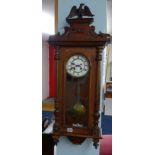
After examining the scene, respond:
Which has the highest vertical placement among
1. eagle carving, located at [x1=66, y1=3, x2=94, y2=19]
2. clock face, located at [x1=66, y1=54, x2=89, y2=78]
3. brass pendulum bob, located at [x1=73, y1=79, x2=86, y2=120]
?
eagle carving, located at [x1=66, y1=3, x2=94, y2=19]

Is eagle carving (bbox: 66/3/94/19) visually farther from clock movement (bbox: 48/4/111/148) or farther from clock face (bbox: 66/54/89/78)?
clock face (bbox: 66/54/89/78)

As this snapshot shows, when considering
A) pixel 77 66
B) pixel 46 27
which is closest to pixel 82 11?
pixel 77 66

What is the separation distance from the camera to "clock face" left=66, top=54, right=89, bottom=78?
1.27 metres

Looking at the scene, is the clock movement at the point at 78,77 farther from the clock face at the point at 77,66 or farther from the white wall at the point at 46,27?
the white wall at the point at 46,27

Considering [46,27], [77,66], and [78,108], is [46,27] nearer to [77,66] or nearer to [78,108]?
[77,66]

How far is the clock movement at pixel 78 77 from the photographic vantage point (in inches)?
48.8

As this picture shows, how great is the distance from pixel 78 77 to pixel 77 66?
62 mm

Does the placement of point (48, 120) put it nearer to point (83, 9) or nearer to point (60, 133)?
point (60, 133)

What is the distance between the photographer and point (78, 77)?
4.25 ft

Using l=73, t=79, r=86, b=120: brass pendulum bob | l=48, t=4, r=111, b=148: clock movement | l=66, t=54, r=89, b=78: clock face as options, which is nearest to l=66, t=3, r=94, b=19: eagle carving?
l=48, t=4, r=111, b=148: clock movement
